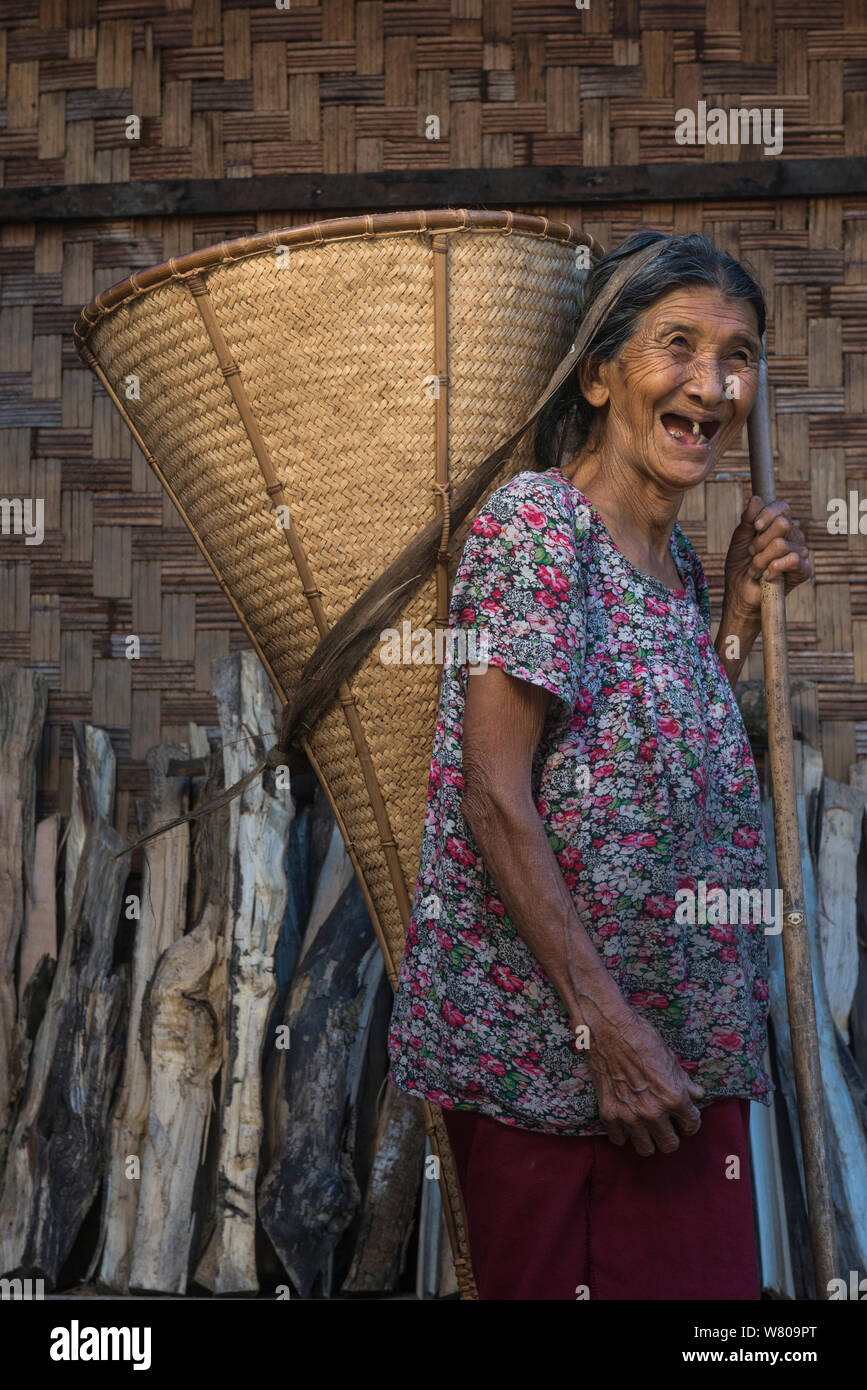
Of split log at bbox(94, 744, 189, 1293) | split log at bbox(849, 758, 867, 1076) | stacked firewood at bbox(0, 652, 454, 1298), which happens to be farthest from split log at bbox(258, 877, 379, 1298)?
split log at bbox(849, 758, 867, 1076)

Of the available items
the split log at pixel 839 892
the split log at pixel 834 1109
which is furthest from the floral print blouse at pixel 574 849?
the split log at pixel 839 892

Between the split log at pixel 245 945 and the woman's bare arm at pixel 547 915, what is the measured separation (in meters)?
1.21

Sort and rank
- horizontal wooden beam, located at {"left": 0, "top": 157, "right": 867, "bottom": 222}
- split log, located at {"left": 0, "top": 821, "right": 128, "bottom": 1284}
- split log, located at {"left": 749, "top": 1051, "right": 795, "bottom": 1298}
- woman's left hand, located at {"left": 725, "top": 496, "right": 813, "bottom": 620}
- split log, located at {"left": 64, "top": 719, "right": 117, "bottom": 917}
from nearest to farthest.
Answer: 1. woman's left hand, located at {"left": 725, "top": 496, "right": 813, "bottom": 620}
2. split log, located at {"left": 749, "top": 1051, "right": 795, "bottom": 1298}
3. split log, located at {"left": 0, "top": 821, "right": 128, "bottom": 1284}
4. split log, located at {"left": 64, "top": 719, "right": 117, "bottom": 917}
5. horizontal wooden beam, located at {"left": 0, "top": 157, "right": 867, "bottom": 222}

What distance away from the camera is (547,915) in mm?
1720

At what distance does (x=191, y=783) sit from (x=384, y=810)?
1321 mm

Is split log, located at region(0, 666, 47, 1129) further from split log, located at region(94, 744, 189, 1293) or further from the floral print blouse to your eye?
the floral print blouse

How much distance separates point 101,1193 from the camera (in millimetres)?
2951

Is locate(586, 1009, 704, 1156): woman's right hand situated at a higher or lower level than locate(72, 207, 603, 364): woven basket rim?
lower

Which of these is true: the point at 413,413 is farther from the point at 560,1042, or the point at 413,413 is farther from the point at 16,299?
the point at 16,299

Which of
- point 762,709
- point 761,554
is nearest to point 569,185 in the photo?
point 762,709

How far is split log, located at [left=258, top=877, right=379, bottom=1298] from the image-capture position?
2680 mm

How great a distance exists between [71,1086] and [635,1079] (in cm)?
158

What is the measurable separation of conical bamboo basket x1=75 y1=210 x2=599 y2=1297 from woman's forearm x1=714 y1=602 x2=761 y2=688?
1.35ft

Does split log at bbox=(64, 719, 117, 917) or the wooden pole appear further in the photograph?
split log at bbox=(64, 719, 117, 917)
